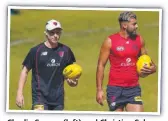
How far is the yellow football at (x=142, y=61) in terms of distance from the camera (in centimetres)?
2666

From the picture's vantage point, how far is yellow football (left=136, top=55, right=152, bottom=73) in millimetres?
26656

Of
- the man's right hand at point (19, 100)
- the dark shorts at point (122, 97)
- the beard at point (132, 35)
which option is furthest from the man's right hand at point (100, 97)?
the man's right hand at point (19, 100)

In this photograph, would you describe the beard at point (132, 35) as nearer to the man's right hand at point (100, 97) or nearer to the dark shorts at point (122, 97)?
the dark shorts at point (122, 97)

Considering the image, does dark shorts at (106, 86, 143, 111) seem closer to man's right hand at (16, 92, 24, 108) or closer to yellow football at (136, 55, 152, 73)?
yellow football at (136, 55, 152, 73)

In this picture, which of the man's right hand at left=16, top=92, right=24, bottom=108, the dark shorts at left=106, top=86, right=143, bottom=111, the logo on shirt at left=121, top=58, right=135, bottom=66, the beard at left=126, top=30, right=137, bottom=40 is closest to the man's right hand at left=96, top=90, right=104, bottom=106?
the dark shorts at left=106, top=86, right=143, bottom=111

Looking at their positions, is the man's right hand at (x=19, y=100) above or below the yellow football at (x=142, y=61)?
below

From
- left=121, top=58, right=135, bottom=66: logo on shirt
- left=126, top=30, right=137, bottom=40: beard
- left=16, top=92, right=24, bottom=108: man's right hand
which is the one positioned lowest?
left=16, top=92, right=24, bottom=108: man's right hand

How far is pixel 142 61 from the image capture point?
2666cm

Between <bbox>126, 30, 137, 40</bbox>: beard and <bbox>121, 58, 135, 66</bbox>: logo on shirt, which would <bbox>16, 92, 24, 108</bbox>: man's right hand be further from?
<bbox>126, 30, 137, 40</bbox>: beard

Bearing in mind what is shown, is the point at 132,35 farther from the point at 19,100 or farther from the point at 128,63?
the point at 19,100

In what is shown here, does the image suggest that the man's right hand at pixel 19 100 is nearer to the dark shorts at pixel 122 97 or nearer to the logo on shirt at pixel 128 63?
the dark shorts at pixel 122 97

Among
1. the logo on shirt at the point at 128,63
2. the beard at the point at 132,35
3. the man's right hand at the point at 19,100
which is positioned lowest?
the man's right hand at the point at 19,100

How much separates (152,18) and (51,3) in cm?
105

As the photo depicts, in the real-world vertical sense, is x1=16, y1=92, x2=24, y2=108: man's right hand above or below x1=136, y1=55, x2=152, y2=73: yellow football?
below
